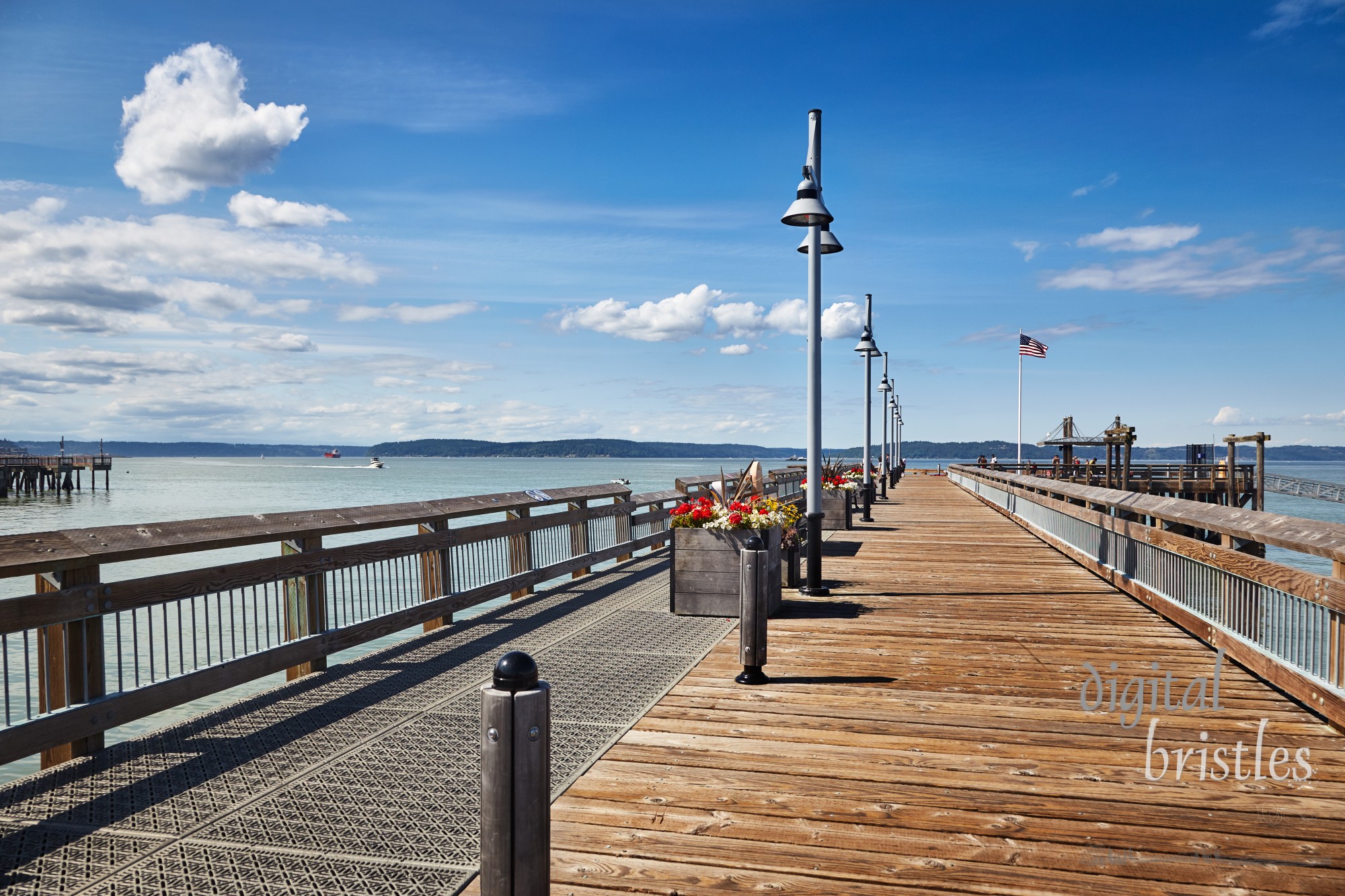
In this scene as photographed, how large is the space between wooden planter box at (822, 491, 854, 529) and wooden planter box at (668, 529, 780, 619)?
28.8ft

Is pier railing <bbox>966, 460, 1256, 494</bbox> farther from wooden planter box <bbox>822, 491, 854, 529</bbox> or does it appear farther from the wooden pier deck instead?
the wooden pier deck

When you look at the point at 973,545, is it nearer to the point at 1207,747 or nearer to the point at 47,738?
the point at 1207,747

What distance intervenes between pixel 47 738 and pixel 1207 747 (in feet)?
19.7

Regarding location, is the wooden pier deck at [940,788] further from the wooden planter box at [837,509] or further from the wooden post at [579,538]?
the wooden planter box at [837,509]

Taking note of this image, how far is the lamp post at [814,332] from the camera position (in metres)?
9.64

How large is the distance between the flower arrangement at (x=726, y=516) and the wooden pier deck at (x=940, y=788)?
1.50 metres

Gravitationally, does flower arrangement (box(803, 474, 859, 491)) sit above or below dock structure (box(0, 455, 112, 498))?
above

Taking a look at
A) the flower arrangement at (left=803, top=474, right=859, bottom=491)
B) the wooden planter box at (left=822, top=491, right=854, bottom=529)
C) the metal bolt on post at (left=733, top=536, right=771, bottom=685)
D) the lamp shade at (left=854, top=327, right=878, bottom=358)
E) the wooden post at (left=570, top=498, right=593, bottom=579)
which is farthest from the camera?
the lamp shade at (left=854, top=327, right=878, bottom=358)

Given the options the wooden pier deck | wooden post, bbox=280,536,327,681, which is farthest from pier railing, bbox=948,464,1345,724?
wooden post, bbox=280,536,327,681

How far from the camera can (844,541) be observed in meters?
15.5

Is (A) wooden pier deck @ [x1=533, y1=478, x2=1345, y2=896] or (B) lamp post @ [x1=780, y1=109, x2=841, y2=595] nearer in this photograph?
(A) wooden pier deck @ [x1=533, y1=478, x2=1345, y2=896]

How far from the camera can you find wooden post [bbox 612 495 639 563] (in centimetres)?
1284

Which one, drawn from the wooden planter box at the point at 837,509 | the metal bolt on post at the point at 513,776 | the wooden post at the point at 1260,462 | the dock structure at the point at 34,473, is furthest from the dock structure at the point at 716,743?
the dock structure at the point at 34,473

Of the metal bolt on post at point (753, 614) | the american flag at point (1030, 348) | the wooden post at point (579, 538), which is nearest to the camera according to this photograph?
the metal bolt on post at point (753, 614)
